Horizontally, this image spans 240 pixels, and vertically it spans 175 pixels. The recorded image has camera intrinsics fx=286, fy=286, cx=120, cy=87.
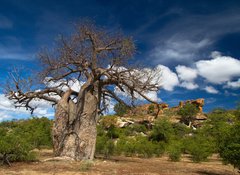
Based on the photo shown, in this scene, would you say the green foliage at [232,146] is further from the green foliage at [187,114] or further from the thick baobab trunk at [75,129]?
the green foliage at [187,114]

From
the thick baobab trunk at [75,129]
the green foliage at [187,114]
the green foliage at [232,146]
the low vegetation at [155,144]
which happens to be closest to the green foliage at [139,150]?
the low vegetation at [155,144]

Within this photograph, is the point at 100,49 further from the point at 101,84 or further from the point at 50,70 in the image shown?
the point at 50,70

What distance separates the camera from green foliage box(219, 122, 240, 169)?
8320 millimetres

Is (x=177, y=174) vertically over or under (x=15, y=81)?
under

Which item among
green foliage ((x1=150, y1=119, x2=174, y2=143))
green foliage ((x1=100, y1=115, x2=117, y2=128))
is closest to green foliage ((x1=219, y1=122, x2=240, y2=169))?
green foliage ((x1=150, y1=119, x2=174, y2=143))

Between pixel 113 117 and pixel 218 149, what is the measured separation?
28.9 m

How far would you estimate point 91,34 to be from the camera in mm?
11727

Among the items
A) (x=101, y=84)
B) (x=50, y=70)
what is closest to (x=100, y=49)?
(x=101, y=84)

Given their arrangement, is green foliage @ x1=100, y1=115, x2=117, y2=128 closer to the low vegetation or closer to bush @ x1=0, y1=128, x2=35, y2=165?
the low vegetation

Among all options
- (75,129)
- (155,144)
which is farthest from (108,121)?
(75,129)

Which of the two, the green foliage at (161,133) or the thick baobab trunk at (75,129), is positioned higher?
the green foliage at (161,133)

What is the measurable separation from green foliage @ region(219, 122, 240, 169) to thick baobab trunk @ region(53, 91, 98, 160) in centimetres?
513

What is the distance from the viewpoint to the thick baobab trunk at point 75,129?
1130cm

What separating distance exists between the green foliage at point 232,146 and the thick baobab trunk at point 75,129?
513cm
